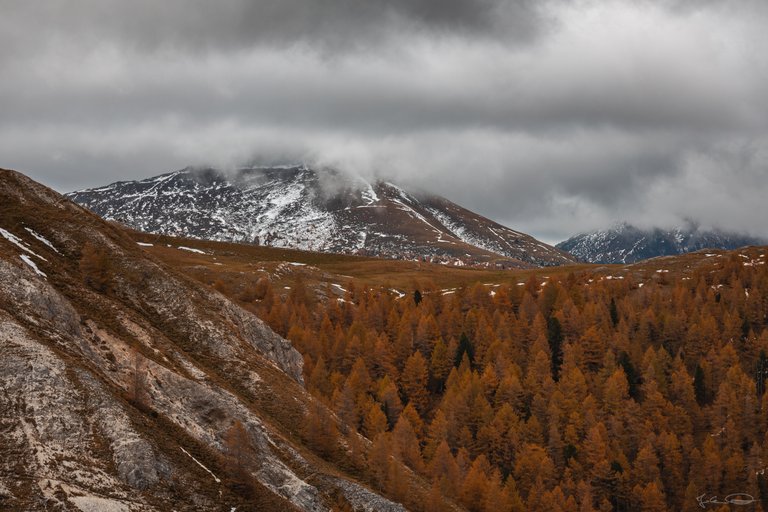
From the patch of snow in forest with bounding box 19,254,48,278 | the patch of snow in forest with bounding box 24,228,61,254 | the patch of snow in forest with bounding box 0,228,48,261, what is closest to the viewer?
the patch of snow in forest with bounding box 19,254,48,278

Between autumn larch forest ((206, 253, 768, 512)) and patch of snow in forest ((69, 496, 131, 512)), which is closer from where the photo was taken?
patch of snow in forest ((69, 496, 131, 512))

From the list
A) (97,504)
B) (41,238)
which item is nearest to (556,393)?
(41,238)

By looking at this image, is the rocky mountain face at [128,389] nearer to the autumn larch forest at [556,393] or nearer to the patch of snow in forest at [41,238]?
the patch of snow in forest at [41,238]

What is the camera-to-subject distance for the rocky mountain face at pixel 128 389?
43.8 metres

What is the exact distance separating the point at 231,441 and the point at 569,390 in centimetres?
11022

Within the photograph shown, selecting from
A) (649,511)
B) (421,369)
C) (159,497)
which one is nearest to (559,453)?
(649,511)

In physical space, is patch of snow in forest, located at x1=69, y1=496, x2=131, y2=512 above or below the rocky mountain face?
below

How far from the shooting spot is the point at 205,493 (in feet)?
156
